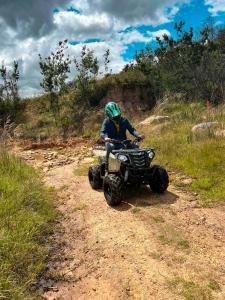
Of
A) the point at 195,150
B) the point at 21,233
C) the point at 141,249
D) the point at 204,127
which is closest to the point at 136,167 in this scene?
the point at 141,249

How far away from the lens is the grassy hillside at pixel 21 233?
3.86 metres

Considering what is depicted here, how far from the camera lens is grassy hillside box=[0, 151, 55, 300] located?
3.86m

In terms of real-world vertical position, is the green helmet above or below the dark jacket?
above

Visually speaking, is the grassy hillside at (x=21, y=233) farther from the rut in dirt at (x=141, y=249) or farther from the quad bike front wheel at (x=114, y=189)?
the quad bike front wheel at (x=114, y=189)

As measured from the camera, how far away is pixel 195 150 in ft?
29.3

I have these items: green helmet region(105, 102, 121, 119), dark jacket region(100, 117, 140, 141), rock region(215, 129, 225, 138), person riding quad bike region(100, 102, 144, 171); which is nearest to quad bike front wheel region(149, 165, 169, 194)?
person riding quad bike region(100, 102, 144, 171)

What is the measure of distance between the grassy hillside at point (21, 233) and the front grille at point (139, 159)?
5.90ft

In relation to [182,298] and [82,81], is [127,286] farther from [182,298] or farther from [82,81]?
[82,81]

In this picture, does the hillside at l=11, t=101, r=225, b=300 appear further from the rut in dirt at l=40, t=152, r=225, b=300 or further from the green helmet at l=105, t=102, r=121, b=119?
the green helmet at l=105, t=102, r=121, b=119

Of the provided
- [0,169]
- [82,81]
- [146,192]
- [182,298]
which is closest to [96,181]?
[146,192]

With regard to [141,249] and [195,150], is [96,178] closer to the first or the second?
[195,150]

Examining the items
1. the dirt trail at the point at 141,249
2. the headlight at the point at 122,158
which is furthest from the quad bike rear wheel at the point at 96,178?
the headlight at the point at 122,158

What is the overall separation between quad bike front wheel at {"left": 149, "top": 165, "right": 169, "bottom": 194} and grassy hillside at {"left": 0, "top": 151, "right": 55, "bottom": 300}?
210 cm

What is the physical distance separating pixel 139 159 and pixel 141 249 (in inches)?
86.6
